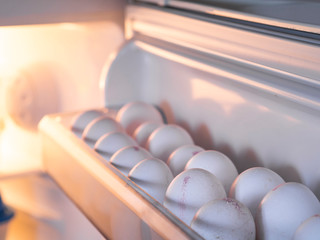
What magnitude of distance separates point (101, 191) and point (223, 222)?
46cm

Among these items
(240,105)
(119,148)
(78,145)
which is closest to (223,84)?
(240,105)

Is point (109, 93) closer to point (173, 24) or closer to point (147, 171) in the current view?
point (173, 24)

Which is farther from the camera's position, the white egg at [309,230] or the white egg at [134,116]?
the white egg at [134,116]

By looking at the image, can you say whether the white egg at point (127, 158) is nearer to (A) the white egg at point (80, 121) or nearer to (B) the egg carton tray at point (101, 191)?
(B) the egg carton tray at point (101, 191)

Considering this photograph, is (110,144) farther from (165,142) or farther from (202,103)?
(202,103)

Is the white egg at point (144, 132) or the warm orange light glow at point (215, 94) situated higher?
the warm orange light glow at point (215, 94)

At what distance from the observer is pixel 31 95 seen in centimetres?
227

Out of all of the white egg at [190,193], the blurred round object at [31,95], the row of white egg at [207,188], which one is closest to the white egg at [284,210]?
the row of white egg at [207,188]

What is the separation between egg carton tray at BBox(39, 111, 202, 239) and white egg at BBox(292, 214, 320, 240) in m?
0.23

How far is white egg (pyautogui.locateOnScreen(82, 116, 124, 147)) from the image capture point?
173cm

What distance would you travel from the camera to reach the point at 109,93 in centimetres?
206

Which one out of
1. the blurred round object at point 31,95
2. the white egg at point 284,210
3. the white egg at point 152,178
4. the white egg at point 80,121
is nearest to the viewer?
the white egg at point 284,210

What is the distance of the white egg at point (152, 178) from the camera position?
1369 mm

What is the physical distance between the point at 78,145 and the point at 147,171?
349 mm
